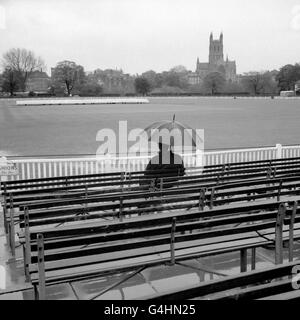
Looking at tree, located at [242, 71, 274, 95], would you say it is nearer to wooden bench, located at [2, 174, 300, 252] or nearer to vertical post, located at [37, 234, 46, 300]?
wooden bench, located at [2, 174, 300, 252]

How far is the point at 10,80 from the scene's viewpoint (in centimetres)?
11106

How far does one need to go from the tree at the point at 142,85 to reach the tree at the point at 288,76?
4356cm

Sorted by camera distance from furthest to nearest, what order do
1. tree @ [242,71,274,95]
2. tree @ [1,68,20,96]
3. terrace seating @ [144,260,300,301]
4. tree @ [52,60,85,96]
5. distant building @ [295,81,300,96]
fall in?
tree @ [242,71,274,95] < tree @ [52,60,85,96] < distant building @ [295,81,300,96] < tree @ [1,68,20,96] < terrace seating @ [144,260,300,301]

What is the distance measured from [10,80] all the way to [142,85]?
4807 cm

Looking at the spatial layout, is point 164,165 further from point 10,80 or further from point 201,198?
point 10,80

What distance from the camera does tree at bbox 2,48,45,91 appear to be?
378 feet

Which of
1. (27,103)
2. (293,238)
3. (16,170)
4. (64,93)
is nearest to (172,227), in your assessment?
(293,238)

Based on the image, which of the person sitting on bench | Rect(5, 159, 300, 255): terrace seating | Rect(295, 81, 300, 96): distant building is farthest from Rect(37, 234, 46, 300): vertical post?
Rect(295, 81, 300, 96): distant building

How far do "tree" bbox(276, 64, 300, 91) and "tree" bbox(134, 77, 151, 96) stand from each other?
43.6 m

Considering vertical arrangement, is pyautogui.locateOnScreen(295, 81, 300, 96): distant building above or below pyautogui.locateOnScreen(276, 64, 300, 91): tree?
below

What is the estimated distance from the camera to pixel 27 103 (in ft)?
272
